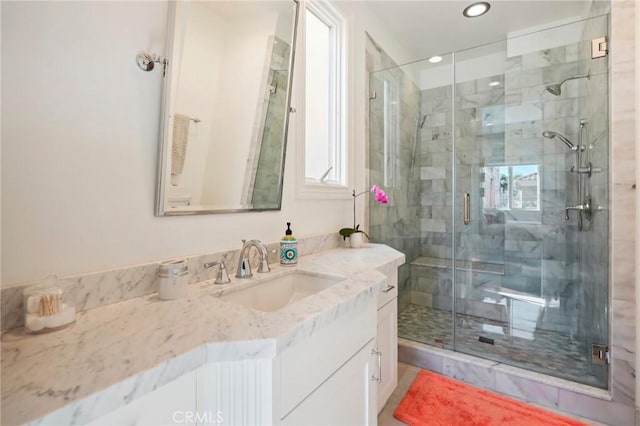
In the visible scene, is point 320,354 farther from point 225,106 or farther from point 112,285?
point 225,106

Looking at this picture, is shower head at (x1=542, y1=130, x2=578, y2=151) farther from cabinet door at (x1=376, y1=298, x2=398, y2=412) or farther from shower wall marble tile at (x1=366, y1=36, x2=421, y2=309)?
cabinet door at (x1=376, y1=298, x2=398, y2=412)

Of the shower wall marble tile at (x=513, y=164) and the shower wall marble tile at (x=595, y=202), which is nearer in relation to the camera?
the shower wall marble tile at (x=595, y=202)

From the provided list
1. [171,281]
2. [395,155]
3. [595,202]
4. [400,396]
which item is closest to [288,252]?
[171,281]

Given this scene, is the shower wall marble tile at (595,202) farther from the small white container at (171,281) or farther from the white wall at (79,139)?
the white wall at (79,139)

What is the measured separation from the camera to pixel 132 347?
Result: 22.8 inches

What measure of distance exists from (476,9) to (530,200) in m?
1.66

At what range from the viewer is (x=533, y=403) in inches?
63.0

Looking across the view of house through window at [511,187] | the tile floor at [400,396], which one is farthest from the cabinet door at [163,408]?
the view of house through window at [511,187]

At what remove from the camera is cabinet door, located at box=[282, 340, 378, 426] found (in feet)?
2.50

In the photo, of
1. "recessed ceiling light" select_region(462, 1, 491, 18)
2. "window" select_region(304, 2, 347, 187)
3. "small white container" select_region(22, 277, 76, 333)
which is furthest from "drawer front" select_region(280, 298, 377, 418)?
"recessed ceiling light" select_region(462, 1, 491, 18)

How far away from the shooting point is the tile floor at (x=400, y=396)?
4.81 ft

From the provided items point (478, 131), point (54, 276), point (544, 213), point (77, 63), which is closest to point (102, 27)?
point (77, 63)

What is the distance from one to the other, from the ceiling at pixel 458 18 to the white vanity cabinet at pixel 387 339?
2142 millimetres

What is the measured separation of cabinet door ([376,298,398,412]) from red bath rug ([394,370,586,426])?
0.16 meters
